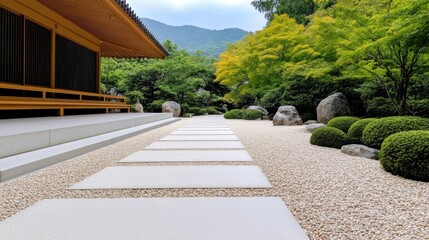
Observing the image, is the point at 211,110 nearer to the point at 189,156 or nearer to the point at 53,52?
the point at 53,52

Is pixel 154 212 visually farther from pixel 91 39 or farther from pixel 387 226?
pixel 91 39

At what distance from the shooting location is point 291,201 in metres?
2.55

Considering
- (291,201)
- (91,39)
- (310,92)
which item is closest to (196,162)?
(291,201)

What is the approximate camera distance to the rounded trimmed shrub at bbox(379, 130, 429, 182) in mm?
3348

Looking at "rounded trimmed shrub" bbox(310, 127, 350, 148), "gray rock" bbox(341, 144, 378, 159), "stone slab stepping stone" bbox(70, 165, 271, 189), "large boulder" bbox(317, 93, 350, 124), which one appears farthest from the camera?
"large boulder" bbox(317, 93, 350, 124)

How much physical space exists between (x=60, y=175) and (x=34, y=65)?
18.8ft

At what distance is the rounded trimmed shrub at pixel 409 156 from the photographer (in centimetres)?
335

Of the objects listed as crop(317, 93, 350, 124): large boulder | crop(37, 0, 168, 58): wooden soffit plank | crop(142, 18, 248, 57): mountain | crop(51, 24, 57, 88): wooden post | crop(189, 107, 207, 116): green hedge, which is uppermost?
crop(142, 18, 248, 57): mountain

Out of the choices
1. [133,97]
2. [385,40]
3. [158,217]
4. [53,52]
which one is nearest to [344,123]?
[385,40]

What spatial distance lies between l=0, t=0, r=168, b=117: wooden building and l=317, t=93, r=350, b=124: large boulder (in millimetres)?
6670

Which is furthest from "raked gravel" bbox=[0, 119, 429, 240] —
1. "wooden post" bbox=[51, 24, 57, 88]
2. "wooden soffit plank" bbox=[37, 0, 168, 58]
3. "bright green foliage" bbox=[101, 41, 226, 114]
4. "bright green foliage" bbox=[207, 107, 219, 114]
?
"bright green foliage" bbox=[207, 107, 219, 114]

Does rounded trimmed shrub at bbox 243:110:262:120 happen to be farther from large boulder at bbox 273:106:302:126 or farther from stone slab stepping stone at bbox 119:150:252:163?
stone slab stepping stone at bbox 119:150:252:163

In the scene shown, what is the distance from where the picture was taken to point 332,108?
10.8 m

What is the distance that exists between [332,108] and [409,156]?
763 cm
